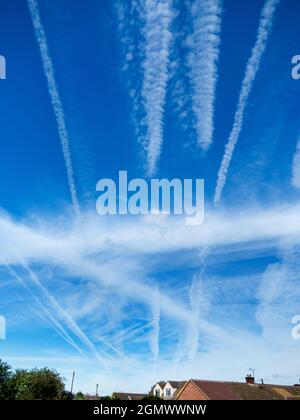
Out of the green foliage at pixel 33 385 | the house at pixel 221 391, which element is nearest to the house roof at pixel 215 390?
the house at pixel 221 391

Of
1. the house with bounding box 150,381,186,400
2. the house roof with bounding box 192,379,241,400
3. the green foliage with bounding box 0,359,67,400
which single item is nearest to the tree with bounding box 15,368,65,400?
the green foliage with bounding box 0,359,67,400

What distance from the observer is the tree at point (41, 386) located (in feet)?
180

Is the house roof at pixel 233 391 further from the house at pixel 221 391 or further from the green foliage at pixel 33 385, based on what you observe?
the green foliage at pixel 33 385

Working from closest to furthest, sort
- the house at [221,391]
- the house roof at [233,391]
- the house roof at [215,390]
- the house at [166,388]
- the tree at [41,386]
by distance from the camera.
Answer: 1. the house roof at [215,390]
2. the house at [221,391]
3. the house roof at [233,391]
4. the tree at [41,386]
5. the house at [166,388]

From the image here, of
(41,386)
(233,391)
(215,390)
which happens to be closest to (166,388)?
(41,386)

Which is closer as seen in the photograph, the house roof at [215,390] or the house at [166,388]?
the house roof at [215,390]

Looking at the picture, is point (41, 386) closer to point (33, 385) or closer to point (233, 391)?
point (33, 385)

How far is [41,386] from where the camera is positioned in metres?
55.9

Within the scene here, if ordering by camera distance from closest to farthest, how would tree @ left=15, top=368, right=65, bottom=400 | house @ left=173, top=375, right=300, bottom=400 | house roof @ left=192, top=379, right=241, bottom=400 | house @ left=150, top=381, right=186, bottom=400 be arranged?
1. house roof @ left=192, top=379, right=241, bottom=400
2. house @ left=173, top=375, right=300, bottom=400
3. tree @ left=15, top=368, right=65, bottom=400
4. house @ left=150, top=381, right=186, bottom=400

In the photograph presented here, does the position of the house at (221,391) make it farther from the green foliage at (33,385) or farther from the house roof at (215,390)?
the green foliage at (33,385)

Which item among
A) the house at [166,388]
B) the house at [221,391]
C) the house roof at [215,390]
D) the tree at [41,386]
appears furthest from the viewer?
the house at [166,388]

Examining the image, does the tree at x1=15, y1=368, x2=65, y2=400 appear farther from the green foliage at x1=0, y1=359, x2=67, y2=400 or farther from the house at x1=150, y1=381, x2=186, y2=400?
the house at x1=150, y1=381, x2=186, y2=400

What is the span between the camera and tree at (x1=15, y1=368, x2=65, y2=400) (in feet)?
180
